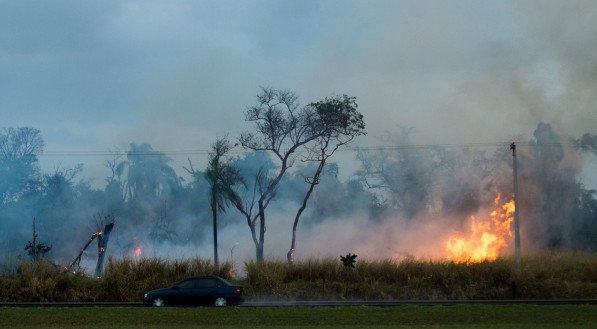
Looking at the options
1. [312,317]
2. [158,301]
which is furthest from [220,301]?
[312,317]

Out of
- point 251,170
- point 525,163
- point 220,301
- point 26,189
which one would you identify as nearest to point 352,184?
point 251,170

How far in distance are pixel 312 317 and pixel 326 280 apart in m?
15.7

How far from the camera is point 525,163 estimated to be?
7712 centimetres

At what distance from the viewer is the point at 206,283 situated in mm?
36906

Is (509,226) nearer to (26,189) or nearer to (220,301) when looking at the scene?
(220,301)

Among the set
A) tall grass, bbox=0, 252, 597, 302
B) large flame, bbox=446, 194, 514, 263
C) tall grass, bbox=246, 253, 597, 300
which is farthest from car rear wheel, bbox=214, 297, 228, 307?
large flame, bbox=446, 194, 514, 263

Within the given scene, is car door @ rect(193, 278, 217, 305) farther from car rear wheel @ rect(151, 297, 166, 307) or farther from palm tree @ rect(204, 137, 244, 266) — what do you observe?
palm tree @ rect(204, 137, 244, 266)

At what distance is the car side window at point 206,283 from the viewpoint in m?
36.8

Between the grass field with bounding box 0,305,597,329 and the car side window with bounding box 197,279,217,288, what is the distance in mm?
4009

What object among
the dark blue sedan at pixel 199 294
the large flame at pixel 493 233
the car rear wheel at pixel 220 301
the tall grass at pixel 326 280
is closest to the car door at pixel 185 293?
the dark blue sedan at pixel 199 294

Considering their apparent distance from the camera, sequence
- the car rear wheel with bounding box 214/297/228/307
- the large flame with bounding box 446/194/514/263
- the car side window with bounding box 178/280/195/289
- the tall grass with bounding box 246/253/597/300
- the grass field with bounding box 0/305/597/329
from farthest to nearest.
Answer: the large flame with bounding box 446/194/514/263
the tall grass with bounding box 246/253/597/300
the car side window with bounding box 178/280/195/289
the car rear wheel with bounding box 214/297/228/307
the grass field with bounding box 0/305/597/329

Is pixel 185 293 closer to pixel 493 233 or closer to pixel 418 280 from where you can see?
pixel 418 280

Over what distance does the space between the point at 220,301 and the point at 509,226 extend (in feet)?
128

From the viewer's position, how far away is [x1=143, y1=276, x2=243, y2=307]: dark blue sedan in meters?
36.5
